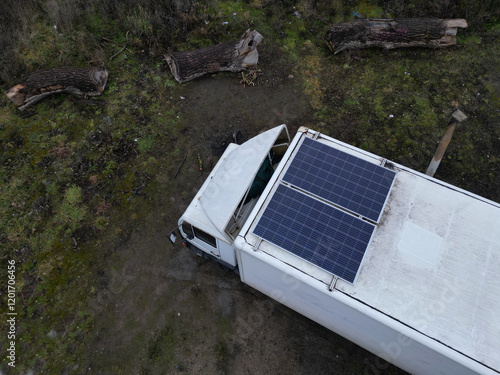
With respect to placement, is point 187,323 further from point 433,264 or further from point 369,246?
point 433,264

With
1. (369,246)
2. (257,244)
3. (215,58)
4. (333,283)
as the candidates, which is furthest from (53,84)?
(369,246)

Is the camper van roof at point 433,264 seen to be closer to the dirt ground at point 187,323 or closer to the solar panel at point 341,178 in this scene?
the solar panel at point 341,178

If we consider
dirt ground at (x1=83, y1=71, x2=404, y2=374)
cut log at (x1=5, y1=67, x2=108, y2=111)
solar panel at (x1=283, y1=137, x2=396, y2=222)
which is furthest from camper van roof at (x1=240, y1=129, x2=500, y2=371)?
cut log at (x1=5, y1=67, x2=108, y2=111)

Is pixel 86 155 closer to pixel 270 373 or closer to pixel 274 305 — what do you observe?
pixel 274 305

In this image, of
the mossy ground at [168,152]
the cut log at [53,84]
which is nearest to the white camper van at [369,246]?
the mossy ground at [168,152]

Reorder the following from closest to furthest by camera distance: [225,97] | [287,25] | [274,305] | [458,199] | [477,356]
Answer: [477,356]
[458,199]
[274,305]
[225,97]
[287,25]

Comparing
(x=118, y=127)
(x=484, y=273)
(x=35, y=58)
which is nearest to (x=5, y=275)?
(x=118, y=127)

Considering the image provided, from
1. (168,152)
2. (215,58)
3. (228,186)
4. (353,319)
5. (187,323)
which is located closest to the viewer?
(353,319)
